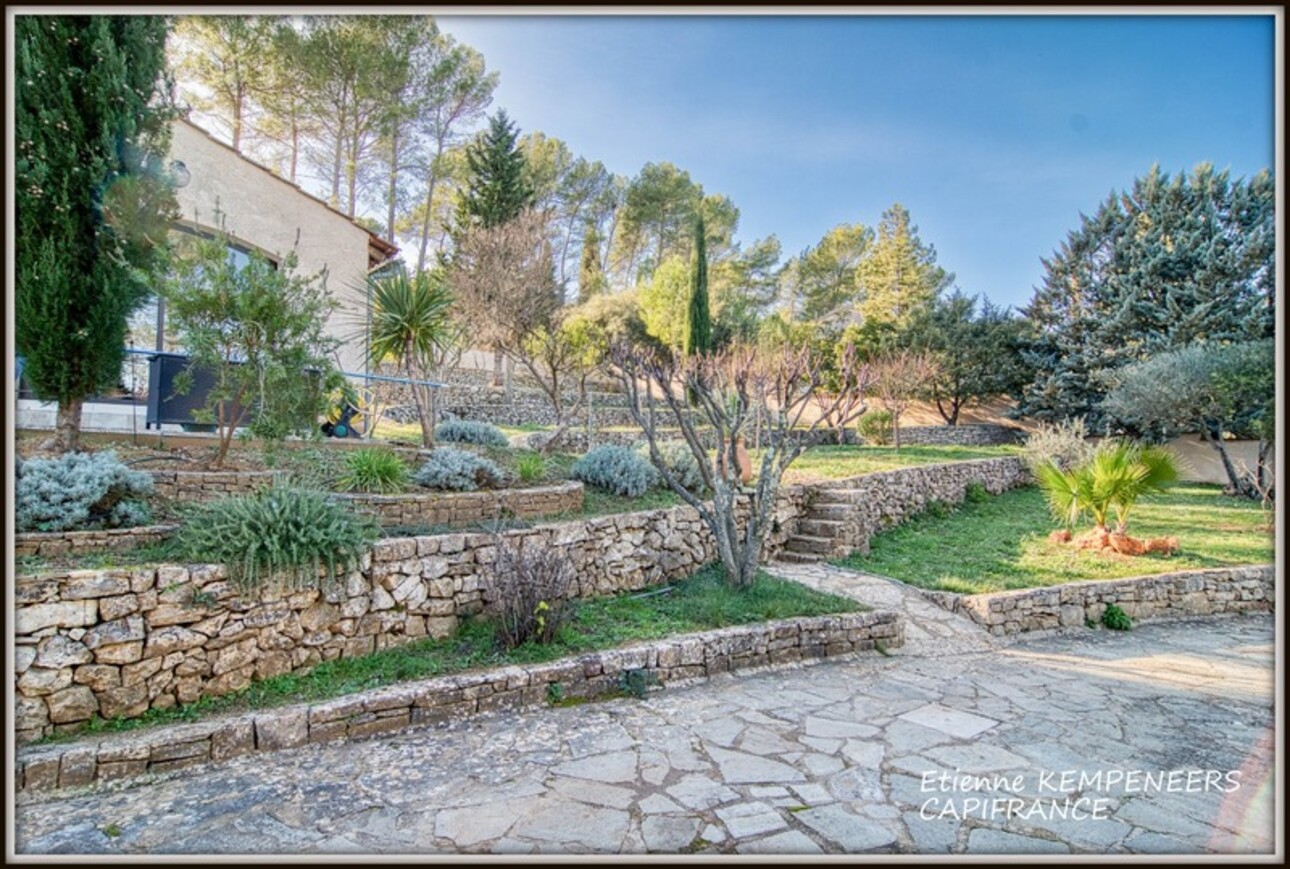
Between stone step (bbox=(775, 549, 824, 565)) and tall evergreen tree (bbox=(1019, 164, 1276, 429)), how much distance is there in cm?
574

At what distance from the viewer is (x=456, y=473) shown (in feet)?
18.2

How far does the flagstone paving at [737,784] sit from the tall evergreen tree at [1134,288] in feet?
22.5

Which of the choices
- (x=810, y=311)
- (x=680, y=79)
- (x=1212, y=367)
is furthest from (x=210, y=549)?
(x=810, y=311)

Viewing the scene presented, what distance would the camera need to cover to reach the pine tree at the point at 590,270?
23530 mm

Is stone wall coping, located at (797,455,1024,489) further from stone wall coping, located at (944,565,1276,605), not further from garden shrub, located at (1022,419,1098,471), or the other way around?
stone wall coping, located at (944,565,1276,605)

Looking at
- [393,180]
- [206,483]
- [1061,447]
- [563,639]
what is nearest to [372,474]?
[206,483]

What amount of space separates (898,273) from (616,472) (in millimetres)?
19307

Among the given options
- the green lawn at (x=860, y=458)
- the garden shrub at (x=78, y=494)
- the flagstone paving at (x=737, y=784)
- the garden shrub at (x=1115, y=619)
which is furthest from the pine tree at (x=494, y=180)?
the flagstone paving at (x=737, y=784)

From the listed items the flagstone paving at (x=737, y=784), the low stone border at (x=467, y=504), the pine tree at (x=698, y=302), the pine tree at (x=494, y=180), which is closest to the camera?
the flagstone paving at (x=737, y=784)

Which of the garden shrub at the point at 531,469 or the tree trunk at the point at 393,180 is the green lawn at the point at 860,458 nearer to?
the garden shrub at the point at 531,469

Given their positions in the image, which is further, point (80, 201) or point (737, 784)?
point (80, 201)

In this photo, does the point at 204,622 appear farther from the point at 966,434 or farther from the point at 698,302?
the point at 966,434

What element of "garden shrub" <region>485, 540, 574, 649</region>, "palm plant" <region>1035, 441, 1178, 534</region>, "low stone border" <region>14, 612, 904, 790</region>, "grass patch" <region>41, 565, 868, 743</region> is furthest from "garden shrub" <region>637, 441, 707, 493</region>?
"palm plant" <region>1035, 441, 1178, 534</region>

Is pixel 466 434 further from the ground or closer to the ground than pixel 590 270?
closer to the ground
